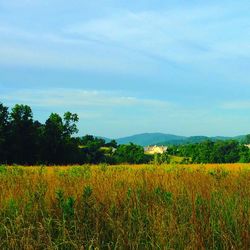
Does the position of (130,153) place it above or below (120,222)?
above

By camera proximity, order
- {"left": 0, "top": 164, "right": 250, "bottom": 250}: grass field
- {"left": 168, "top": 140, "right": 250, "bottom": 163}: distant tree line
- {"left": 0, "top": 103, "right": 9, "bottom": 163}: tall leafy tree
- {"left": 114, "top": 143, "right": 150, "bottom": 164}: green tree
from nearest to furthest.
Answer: {"left": 0, "top": 164, "right": 250, "bottom": 250}: grass field, {"left": 0, "top": 103, "right": 9, "bottom": 163}: tall leafy tree, {"left": 114, "top": 143, "right": 150, "bottom": 164}: green tree, {"left": 168, "top": 140, "right": 250, "bottom": 163}: distant tree line

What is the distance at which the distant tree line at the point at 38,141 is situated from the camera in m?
37.4

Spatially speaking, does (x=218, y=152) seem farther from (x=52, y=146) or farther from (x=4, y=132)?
(x=4, y=132)

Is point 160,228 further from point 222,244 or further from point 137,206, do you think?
point 137,206

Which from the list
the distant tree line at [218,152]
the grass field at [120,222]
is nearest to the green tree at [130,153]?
the distant tree line at [218,152]

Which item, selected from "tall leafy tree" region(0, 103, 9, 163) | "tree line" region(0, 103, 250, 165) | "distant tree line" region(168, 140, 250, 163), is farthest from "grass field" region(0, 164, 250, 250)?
"distant tree line" region(168, 140, 250, 163)

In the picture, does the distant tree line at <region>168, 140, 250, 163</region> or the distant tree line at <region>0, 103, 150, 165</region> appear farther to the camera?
the distant tree line at <region>168, 140, 250, 163</region>

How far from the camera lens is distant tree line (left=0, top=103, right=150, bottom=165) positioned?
37.4m

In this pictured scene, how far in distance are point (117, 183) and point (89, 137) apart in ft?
145

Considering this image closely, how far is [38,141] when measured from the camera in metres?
38.2

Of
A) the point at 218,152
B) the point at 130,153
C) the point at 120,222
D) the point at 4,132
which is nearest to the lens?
the point at 120,222

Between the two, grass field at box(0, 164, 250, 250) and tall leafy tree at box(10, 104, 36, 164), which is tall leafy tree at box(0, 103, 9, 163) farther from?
grass field at box(0, 164, 250, 250)

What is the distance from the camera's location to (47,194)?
20.6ft

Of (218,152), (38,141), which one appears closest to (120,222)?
(38,141)
